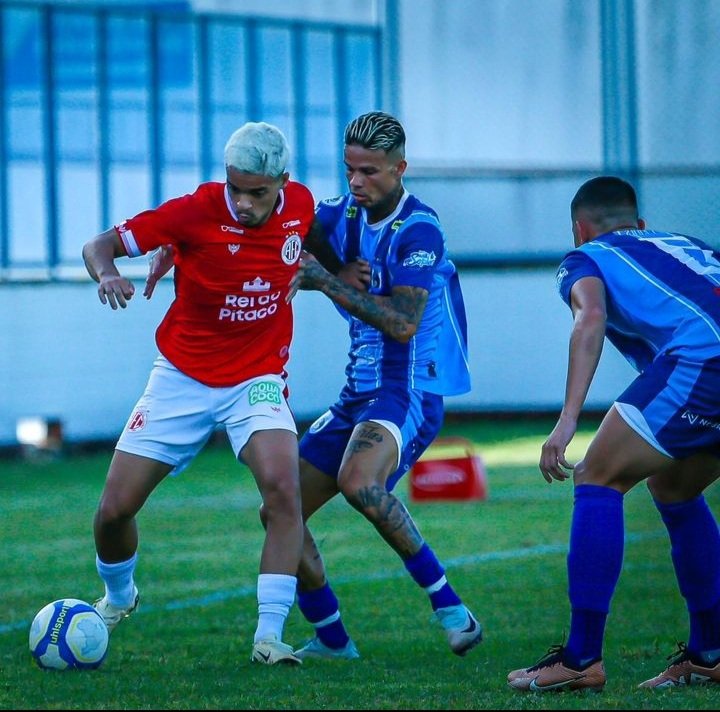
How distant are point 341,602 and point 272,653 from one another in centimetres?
223

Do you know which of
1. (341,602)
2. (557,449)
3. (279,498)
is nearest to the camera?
(557,449)

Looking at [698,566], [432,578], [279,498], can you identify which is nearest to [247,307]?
[279,498]

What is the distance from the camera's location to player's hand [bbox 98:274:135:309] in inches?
221

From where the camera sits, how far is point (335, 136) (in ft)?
75.3

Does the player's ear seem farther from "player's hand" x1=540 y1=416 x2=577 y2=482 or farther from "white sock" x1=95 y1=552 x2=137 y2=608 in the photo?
"white sock" x1=95 y1=552 x2=137 y2=608

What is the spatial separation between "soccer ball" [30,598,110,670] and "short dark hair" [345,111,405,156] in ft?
7.29

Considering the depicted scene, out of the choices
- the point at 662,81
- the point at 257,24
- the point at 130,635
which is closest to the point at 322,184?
the point at 257,24

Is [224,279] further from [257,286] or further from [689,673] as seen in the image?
[689,673]

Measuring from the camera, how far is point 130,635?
6742mm

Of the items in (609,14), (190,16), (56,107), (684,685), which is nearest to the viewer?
(684,685)

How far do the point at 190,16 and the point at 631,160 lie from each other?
8.56 meters

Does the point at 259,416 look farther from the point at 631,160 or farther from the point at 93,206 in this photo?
the point at 93,206

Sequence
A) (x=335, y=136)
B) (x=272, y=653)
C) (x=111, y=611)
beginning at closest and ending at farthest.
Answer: (x=272, y=653)
(x=111, y=611)
(x=335, y=136)

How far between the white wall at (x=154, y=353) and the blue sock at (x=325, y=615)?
1209 cm
